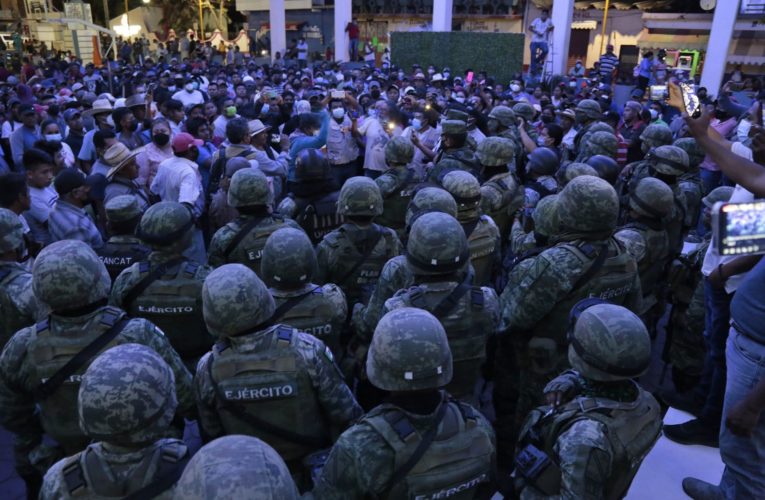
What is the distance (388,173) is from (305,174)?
4.13ft

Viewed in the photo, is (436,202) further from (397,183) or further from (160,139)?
(160,139)

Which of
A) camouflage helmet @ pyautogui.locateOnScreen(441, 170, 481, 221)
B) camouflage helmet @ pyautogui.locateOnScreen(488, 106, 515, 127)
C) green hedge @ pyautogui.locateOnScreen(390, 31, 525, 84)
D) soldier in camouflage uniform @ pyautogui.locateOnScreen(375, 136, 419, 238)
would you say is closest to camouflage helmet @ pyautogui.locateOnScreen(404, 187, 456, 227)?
camouflage helmet @ pyautogui.locateOnScreen(441, 170, 481, 221)

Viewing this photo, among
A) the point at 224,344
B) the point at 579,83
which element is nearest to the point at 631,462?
the point at 224,344

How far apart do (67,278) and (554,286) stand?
2.84 m

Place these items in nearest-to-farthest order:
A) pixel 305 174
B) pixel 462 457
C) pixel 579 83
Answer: pixel 462 457 < pixel 305 174 < pixel 579 83

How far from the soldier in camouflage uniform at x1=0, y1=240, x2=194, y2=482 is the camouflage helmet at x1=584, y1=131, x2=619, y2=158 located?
601cm

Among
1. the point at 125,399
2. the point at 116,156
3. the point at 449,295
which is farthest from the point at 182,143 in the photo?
the point at 125,399

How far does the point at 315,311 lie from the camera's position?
3.47 metres

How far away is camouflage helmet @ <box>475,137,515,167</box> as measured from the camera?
596cm

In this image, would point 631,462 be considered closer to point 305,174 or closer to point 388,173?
point 305,174

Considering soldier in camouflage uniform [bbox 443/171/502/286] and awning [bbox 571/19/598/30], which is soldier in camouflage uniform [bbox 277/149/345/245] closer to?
soldier in camouflage uniform [bbox 443/171/502/286]

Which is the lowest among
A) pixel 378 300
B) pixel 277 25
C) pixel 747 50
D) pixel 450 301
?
pixel 378 300

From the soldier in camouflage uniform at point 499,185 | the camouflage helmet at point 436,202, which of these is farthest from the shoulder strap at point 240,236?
the soldier in camouflage uniform at point 499,185

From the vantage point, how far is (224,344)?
2.86 meters
